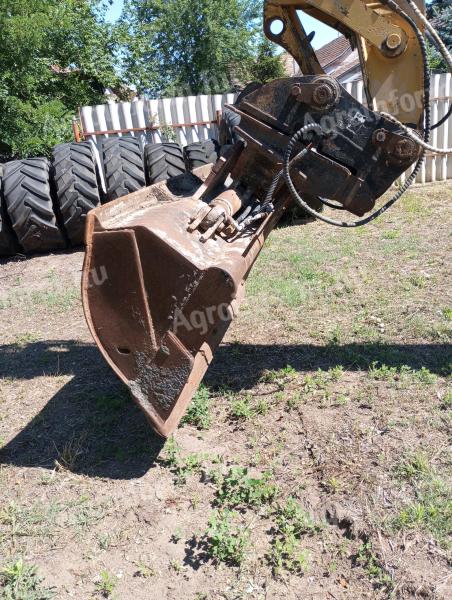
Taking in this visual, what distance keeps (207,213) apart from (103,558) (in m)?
1.83

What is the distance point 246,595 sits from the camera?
6.79 feet

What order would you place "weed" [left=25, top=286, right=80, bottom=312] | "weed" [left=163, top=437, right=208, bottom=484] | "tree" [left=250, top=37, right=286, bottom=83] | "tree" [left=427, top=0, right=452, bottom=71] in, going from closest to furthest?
"weed" [left=163, top=437, right=208, bottom=484] → "weed" [left=25, top=286, right=80, bottom=312] → "tree" [left=427, top=0, right=452, bottom=71] → "tree" [left=250, top=37, right=286, bottom=83]

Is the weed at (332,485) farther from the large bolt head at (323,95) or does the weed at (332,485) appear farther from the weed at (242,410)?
the large bolt head at (323,95)

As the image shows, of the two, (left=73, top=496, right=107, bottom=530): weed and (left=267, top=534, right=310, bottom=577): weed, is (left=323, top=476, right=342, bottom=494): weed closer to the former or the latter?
(left=267, top=534, right=310, bottom=577): weed

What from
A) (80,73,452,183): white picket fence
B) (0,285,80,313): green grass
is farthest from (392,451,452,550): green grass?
(80,73,452,183): white picket fence

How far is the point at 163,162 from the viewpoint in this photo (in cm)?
682

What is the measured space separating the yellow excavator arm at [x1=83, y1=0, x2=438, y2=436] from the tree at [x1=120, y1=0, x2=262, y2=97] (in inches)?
872

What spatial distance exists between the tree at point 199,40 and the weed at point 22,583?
23948 millimetres

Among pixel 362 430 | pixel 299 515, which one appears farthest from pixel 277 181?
pixel 299 515

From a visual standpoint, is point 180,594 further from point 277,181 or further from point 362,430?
point 277,181

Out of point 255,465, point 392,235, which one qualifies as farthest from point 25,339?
point 392,235

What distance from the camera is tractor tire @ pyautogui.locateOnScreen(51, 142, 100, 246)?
6.37m

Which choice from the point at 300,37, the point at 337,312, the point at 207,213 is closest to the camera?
the point at 207,213

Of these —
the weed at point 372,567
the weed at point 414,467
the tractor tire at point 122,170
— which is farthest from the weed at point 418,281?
the tractor tire at point 122,170
